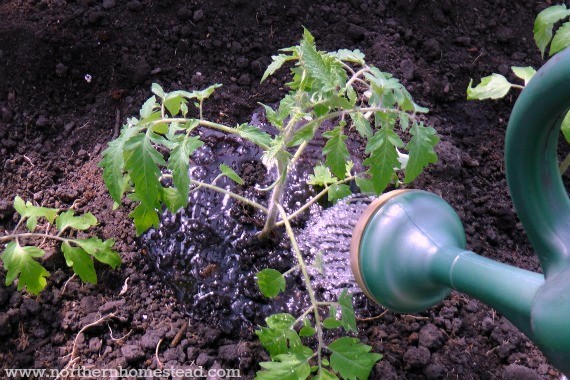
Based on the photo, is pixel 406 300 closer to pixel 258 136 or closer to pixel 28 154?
pixel 258 136

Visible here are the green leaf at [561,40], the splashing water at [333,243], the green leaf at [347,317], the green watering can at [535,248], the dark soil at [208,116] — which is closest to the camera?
the green watering can at [535,248]

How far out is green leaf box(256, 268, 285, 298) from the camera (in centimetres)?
133

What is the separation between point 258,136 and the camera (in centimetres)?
136

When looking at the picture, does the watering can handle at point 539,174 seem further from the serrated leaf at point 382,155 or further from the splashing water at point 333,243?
the splashing water at point 333,243

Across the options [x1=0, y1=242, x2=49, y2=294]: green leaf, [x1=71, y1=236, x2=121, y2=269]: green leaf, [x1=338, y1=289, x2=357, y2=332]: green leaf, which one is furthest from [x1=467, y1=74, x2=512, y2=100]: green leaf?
[x1=0, y1=242, x2=49, y2=294]: green leaf

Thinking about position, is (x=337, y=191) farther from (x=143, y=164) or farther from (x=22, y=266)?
(x=22, y=266)

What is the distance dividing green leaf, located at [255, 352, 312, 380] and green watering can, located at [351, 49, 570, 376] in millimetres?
249

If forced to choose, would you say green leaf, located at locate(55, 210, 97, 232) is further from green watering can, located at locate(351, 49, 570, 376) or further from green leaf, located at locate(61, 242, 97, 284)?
green watering can, located at locate(351, 49, 570, 376)

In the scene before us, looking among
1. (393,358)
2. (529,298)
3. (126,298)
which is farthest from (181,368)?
(529,298)

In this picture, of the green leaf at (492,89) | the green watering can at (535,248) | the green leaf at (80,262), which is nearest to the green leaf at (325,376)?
the green watering can at (535,248)

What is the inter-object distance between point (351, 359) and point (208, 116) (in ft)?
3.73

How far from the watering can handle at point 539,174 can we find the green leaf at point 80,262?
1252 millimetres

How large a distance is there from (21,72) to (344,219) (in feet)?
4.61

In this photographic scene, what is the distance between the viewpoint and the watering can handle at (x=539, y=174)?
0.66 metres
